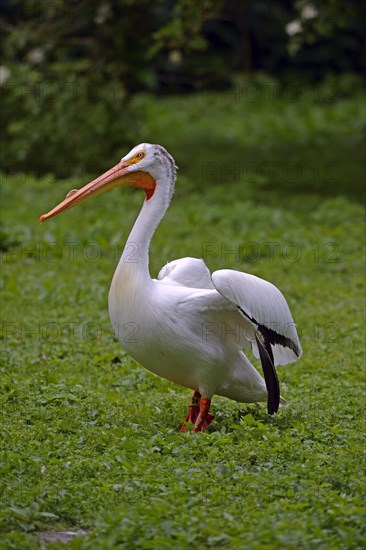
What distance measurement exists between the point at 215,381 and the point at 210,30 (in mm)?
16575

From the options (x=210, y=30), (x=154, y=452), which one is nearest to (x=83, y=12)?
(x=210, y=30)

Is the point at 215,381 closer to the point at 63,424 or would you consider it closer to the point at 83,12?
the point at 63,424

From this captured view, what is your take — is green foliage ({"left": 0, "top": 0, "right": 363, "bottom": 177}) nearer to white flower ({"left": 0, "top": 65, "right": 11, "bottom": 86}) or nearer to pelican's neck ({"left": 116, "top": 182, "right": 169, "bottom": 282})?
white flower ({"left": 0, "top": 65, "right": 11, "bottom": 86})

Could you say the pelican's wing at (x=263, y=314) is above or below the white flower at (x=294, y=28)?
below

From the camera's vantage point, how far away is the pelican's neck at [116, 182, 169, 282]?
557 centimetres

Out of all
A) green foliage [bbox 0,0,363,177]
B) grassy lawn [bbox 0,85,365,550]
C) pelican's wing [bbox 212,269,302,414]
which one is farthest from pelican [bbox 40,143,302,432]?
green foliage [bbox 0,0,363,177]

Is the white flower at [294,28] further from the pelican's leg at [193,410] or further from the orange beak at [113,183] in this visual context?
the pelican's leg at [193,410]

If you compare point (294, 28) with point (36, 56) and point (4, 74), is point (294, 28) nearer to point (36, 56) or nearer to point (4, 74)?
point (36, 56)

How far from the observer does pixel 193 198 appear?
42.9ft

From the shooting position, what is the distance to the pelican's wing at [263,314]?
17.3 ft

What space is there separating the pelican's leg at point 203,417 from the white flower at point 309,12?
827 centimetres

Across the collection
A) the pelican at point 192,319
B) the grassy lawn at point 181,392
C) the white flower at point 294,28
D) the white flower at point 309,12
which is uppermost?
the white flower at point 309,12

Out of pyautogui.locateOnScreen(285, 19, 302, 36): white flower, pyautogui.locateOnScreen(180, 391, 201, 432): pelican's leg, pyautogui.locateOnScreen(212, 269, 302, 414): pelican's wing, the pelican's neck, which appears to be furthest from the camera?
pyautogui.locateOnScreen(285, 19, 302, 36): white flower

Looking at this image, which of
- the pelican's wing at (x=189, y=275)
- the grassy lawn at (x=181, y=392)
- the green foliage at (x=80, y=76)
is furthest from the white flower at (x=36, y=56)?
the pelican's wing at (x=189, y=275)
